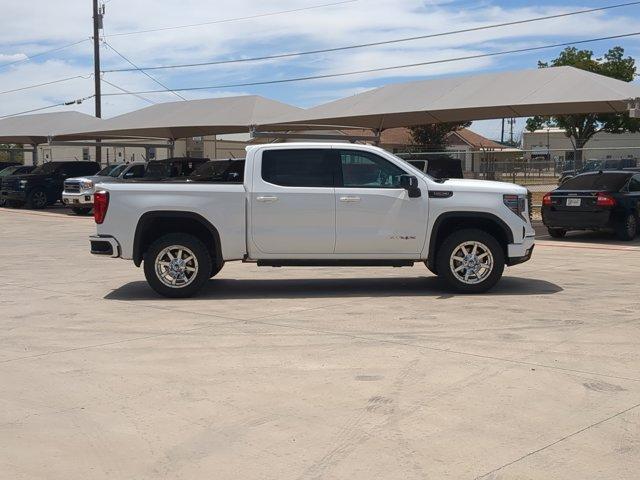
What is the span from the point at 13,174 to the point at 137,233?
26.4m

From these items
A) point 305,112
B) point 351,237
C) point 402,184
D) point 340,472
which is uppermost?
point 305,112

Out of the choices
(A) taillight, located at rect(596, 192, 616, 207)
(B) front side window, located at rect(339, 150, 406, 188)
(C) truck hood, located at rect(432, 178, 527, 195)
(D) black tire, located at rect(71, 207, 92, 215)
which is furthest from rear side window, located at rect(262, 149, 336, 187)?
(D) black tire, located at rect(71, 207, 92, 215)

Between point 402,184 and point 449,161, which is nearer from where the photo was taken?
point 402,184

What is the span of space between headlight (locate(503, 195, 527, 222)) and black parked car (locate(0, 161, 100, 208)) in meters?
24.5

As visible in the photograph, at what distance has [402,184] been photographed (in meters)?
10.4

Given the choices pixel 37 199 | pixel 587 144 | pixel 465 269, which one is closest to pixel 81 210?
pixel 37 199

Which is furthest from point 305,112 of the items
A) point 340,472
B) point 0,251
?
point 340,472

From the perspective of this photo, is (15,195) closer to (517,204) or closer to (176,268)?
(176,268)

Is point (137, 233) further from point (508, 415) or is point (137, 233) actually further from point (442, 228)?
point (508, 415)

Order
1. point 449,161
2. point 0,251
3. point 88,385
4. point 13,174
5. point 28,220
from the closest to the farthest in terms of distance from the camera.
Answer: point 88,385 < point 0,251 < point 449,161 < point 28,220 < point 13,174

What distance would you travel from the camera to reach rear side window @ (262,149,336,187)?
34.8ft

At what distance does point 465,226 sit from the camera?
35.2 feet

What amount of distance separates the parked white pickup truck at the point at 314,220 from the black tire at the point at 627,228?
323 inches

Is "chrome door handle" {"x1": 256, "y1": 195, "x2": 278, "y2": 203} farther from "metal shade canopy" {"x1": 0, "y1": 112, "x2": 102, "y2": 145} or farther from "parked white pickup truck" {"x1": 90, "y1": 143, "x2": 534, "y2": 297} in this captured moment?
"metal shade canopy" {"x1": 0, "y1": 112, "x2": 102, "y2": 145}
